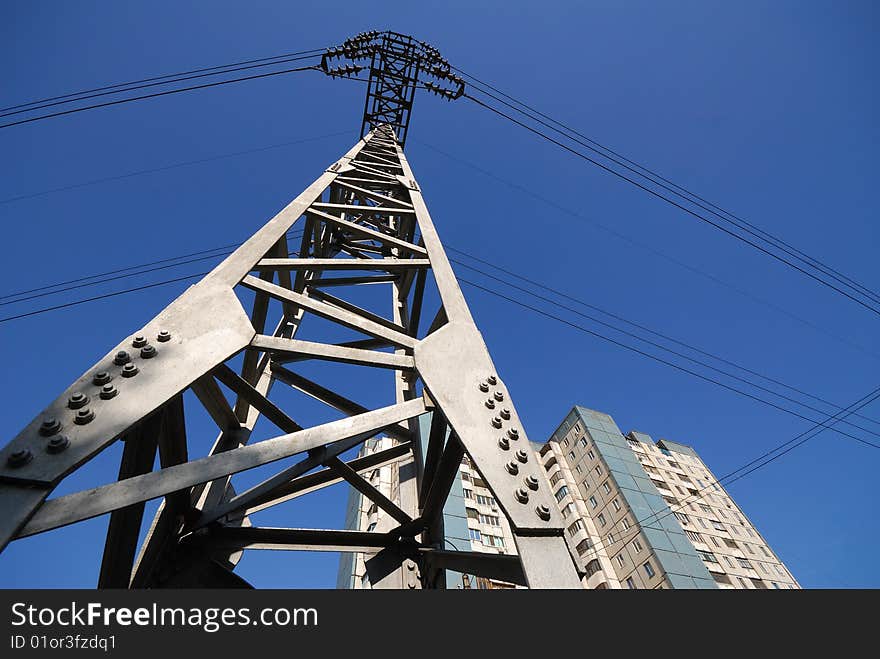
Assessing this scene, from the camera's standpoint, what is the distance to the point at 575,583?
1.83 meters

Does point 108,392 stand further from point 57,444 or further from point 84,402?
point 57,444

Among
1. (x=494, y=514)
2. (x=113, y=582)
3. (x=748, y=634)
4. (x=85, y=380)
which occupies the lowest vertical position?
(x=748, y=634)

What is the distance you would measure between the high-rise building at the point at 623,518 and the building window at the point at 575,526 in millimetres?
86

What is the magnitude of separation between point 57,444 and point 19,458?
11cm

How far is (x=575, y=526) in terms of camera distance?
3231 centimetres

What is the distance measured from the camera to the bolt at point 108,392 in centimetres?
194

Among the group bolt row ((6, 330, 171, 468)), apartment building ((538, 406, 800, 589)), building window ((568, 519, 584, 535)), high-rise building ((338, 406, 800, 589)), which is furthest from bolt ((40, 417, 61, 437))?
building window ((568, 519, 584, 535))

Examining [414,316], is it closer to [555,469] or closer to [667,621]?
[667,621]

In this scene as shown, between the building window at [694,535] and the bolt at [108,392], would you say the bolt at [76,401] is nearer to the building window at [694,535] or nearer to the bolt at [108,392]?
the bolt at [108,392]

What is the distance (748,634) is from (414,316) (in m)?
4.41

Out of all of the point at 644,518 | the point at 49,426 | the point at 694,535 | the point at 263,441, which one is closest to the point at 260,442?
the point at 263,441

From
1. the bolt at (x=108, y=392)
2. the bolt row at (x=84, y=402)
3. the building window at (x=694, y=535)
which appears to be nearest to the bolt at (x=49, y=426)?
the bolt row at (x=84, y=402)

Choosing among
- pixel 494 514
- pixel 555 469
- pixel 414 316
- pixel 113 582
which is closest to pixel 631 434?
pixel 555 469

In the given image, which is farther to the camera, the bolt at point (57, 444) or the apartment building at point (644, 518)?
the apartment building at point (644, 518)
